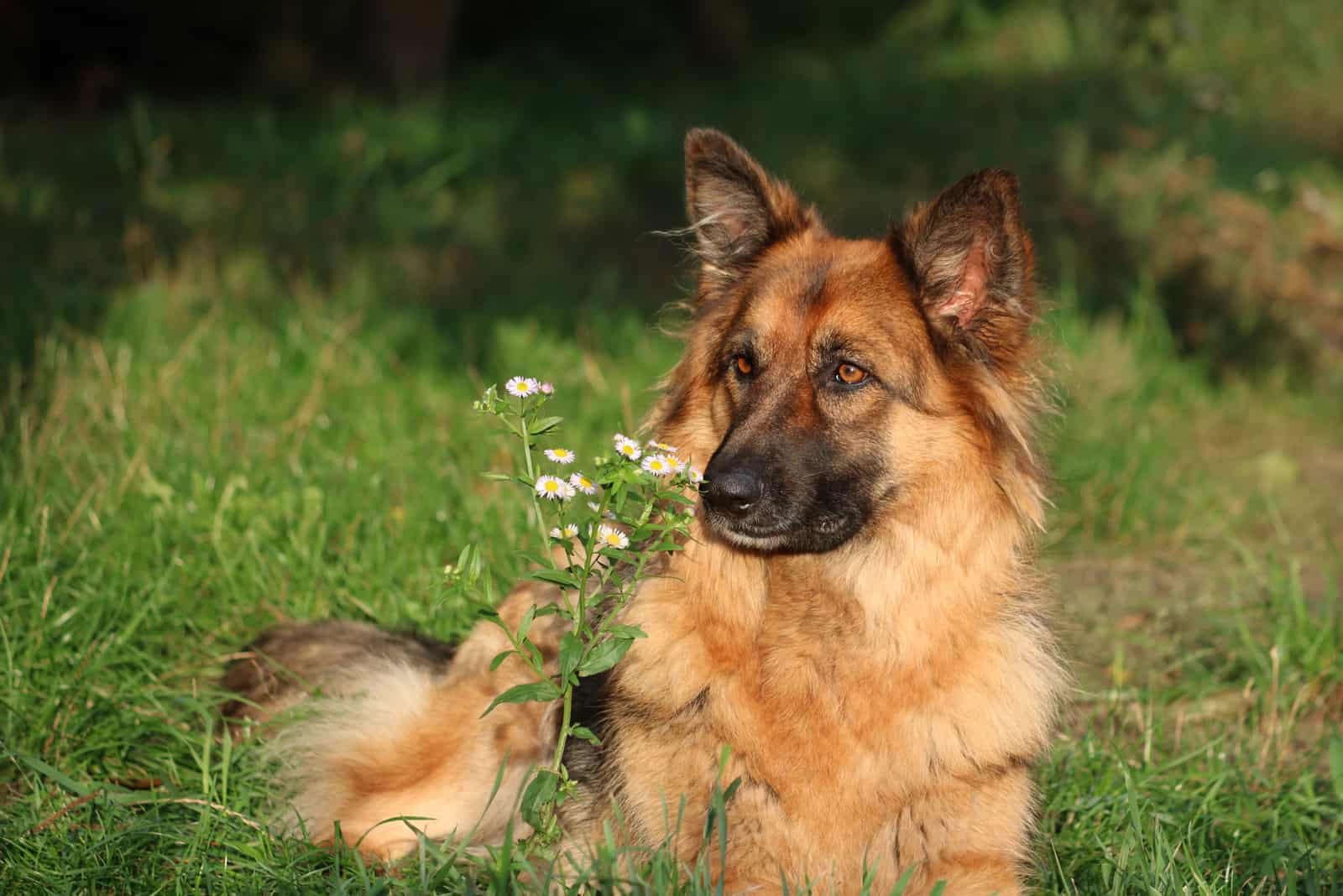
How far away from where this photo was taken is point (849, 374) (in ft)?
10.3

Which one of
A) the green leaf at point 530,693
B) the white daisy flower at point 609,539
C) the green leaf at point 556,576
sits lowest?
the green leaf at point 530,693

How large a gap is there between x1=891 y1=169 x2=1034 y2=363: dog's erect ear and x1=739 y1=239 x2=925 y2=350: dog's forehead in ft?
0.16

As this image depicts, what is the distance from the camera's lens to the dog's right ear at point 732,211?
3408 mm

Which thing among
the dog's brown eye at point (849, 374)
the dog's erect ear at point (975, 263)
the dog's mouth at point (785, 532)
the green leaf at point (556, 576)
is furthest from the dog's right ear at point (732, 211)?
the green leaf at point (556, 576)

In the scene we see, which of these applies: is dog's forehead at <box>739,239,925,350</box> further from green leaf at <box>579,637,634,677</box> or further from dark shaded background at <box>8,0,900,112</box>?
dark shaded background at <box>8,0,900,112</box>

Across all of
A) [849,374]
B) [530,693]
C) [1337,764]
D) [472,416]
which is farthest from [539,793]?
[472,416]

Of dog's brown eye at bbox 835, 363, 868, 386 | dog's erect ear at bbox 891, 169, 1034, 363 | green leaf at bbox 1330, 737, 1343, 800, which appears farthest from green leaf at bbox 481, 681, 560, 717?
green leaf at bbox 1330, 737, 1343, 800

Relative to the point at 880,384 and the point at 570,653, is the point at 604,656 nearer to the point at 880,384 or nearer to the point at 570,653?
the point at 570,653

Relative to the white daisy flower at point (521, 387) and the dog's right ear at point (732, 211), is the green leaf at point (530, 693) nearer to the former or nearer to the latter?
the white daisy flower at point (521, 387)

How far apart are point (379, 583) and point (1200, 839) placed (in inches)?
99.0

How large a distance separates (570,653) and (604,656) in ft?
0.29

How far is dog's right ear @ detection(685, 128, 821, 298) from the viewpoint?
341cm

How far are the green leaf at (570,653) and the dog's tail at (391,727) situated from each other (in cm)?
65

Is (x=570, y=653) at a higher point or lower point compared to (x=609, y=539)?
lower
